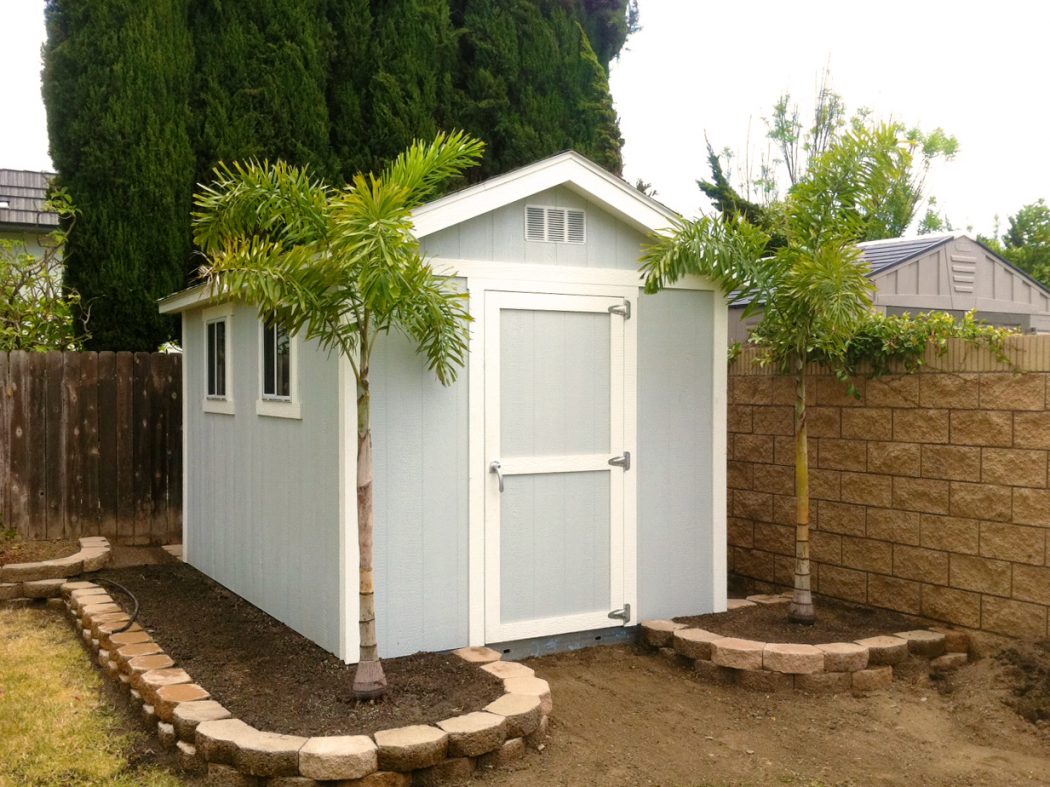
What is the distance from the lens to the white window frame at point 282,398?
5.62m

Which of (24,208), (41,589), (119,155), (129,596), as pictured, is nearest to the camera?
(129,596)

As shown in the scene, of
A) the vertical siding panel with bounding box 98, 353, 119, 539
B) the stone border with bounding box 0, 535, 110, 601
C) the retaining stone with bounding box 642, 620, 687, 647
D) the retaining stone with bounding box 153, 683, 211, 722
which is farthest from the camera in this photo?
the vertical siding panel with bounding box 98, 353, 119, 539

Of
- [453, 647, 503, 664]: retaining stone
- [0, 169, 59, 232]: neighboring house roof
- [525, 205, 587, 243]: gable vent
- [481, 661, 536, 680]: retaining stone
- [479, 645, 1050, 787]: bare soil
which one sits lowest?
[479, 645, 1050, 787]: bare soil

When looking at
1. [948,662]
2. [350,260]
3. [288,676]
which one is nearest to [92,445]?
[288,676]

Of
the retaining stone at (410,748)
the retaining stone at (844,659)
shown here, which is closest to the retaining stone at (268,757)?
the retaining stone at (410,748)

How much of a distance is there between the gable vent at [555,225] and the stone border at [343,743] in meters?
2.45

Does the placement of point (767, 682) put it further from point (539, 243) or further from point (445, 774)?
point (539, 243)

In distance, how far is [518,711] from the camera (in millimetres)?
4270

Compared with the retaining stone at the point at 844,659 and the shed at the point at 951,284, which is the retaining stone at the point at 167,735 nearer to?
the retaining stone at the point at 844,659

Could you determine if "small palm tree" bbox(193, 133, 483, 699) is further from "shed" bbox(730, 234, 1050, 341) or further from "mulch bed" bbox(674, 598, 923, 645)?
"shed" bbox(730, 234, 1050, 341)

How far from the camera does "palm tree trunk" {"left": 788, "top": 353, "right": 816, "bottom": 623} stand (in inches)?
228

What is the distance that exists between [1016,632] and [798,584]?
1.18m

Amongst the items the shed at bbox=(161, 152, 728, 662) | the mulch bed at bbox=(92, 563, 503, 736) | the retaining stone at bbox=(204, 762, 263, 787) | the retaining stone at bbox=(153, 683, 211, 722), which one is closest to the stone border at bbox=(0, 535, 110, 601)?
the mulch bed at bbox=(92, 563, 503, 736)

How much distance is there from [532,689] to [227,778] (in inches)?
54.5
